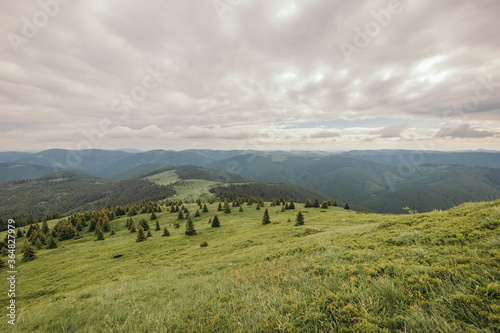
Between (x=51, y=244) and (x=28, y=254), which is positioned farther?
(x=51, y=244)

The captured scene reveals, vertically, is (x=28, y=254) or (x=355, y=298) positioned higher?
(x=355, y=298)

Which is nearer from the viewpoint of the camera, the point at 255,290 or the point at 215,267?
the point at 255,290

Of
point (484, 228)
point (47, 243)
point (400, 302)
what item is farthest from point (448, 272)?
point (47, 243)

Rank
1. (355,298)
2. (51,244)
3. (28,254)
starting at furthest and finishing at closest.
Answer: (51,244), (28,254), (355,298)

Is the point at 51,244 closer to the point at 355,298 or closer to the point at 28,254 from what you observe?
the point at 28,254

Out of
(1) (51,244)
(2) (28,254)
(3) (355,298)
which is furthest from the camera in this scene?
(1) (51,244)

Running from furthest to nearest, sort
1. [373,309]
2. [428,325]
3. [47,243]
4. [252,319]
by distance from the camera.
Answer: [47,243] → [252,319] → [373,309] → [428,325]

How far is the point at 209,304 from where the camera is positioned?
723cm

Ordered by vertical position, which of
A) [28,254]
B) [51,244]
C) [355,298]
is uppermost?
[355,298]

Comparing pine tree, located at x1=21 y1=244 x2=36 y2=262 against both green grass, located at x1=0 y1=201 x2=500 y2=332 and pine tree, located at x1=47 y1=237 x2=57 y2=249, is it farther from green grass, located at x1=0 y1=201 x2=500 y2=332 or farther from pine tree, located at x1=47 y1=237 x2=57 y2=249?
green grass, located at x1=0 y1=201 x2=500 y2=332

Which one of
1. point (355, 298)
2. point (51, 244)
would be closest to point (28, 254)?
point (51, 244)

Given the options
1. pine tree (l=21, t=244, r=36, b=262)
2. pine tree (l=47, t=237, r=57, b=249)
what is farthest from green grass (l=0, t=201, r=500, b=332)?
pine tree (l=47, t=237, r=57, b=249)

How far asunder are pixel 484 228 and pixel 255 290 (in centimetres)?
1125

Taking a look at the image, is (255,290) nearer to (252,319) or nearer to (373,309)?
(252,319)
